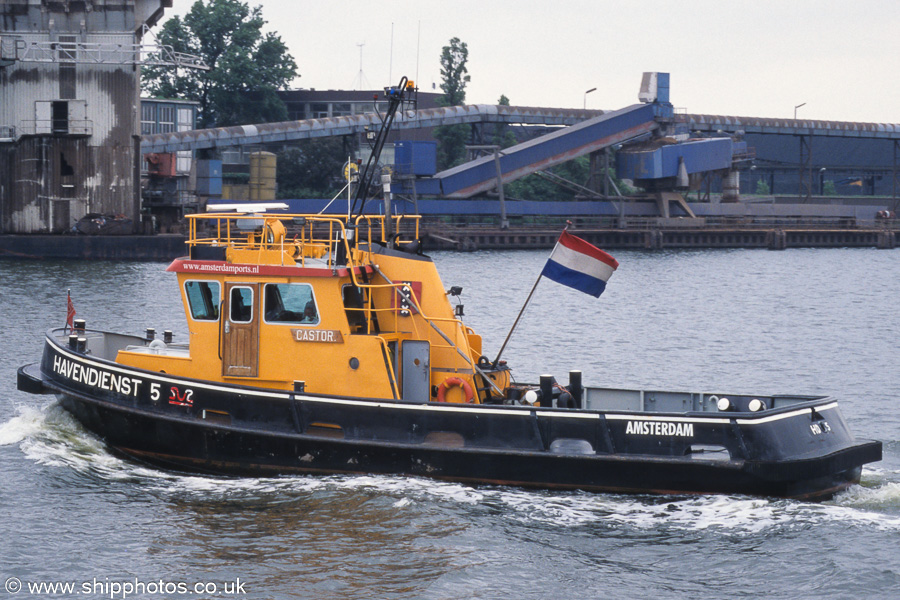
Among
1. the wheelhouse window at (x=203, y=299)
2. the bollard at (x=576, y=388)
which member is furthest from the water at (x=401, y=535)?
the wheelhouse window at (x=203, y=299)

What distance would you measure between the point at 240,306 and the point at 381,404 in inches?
93.8

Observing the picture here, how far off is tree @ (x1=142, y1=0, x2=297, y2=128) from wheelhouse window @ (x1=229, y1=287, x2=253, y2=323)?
72.0 metres

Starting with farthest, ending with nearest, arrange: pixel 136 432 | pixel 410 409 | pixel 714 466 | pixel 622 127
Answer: pixel 622 127
pixel 136 432
pixel 410 409
pixel 714 466

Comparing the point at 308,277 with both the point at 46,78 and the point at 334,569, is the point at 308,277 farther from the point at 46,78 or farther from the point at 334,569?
the point at 46,78

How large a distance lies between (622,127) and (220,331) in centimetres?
5691

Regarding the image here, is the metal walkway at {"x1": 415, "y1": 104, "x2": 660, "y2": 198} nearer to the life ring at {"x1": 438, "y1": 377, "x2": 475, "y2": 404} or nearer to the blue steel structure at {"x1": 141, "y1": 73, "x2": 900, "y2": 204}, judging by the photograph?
the blue steel structure at {"x1": 141, "y1": 73, "x2": 900, "y2": 204}

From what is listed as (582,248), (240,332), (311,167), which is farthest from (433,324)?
(311,167)

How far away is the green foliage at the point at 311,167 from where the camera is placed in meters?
75.1

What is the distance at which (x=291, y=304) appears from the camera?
44.4 feet

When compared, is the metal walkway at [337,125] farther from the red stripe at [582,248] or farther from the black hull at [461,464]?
the black hull at [461,464]

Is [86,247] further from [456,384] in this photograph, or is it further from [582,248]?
[582,248]

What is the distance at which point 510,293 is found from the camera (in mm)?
39156

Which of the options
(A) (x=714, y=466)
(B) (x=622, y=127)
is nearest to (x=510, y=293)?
(A) (x=714, y=466)

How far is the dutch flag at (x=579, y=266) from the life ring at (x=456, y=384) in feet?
6.00
